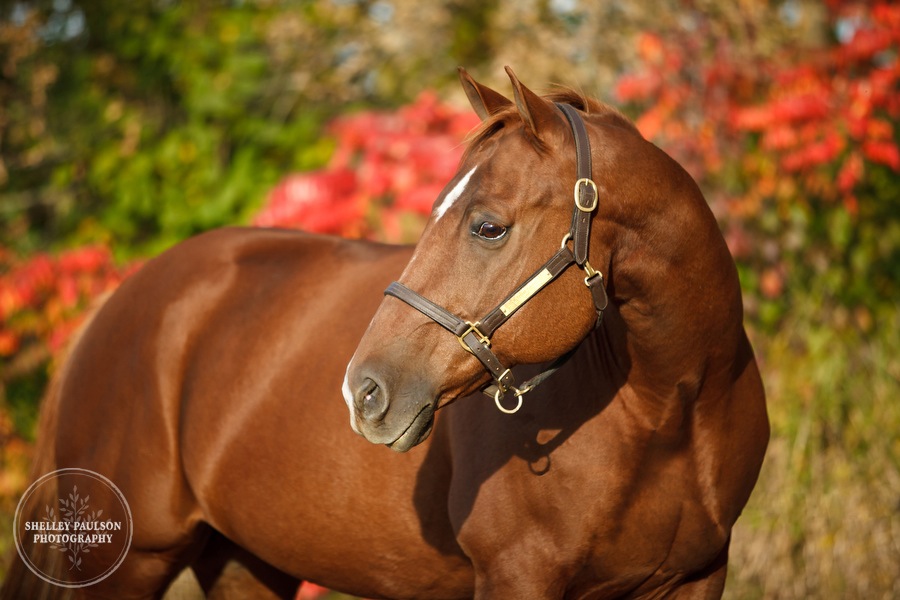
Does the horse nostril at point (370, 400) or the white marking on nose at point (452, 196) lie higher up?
the white marking on nose at point (452, 196)

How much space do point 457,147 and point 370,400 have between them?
1.33m

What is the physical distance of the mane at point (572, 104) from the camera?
2254 millimetres

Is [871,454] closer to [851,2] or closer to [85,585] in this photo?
[851,2]

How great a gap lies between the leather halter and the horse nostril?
0.67 feet

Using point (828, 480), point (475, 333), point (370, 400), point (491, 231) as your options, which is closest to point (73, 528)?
point (370, 400)

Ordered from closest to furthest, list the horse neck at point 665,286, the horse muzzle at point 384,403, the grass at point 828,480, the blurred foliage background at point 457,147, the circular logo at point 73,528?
the horse muzzle at point 384,403
the horse neck at point 665,286
the circular logo at point 73,528
the grass at point 828,480
the blurred foliage background at point 457,147

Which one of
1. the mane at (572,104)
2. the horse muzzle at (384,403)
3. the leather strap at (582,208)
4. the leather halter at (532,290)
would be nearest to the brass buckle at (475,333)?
the leather halter at (532,290)

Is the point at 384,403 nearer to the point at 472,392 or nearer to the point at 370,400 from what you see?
the point at 370,400

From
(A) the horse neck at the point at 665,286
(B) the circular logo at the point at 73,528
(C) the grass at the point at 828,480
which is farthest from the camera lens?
(C) the grass at the point at 828,480

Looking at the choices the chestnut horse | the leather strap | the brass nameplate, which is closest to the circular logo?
the chestnut horse

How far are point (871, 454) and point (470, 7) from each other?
5.82 meters

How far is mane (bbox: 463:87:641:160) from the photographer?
2.25m

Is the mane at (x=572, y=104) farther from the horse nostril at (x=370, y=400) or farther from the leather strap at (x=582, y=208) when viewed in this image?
the horse nostril at (x=370, y=400)

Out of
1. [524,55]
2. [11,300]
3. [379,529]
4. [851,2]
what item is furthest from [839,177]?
[11,300]
